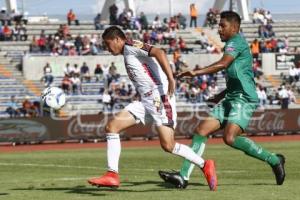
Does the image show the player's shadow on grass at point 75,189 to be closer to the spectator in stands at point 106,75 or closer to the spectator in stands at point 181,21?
the spectator in stands at point 106,75

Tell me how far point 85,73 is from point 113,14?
323 inches

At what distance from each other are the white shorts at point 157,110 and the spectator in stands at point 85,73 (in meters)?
31.2

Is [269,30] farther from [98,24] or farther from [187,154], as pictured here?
[187,154]

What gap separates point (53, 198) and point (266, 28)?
44.6m

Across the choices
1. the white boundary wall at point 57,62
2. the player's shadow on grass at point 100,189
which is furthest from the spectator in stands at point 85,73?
the player's shadow on grass at point 100,189

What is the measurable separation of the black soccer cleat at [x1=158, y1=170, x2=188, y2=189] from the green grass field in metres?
0.11

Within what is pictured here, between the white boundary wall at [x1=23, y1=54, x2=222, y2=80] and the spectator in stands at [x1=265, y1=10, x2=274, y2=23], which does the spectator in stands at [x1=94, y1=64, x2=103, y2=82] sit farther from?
the spectator in stands at [x1=265, y1=10, x2=274, y2=23]

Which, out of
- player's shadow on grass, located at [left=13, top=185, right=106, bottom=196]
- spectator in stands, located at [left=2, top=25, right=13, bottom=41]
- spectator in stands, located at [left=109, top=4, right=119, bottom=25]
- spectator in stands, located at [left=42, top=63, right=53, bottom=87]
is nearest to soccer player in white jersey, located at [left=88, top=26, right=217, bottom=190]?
player's shadow on grass, located at [left=13, top=185, right=106, bottom=196]

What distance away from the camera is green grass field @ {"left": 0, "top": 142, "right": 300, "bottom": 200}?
11281 mm

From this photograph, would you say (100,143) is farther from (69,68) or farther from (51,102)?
(51,102)

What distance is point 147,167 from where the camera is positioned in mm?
18438

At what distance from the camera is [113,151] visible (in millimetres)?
12125

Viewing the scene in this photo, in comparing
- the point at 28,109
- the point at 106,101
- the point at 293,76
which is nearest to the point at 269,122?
the point at 106,101

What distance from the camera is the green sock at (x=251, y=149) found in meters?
12.6
